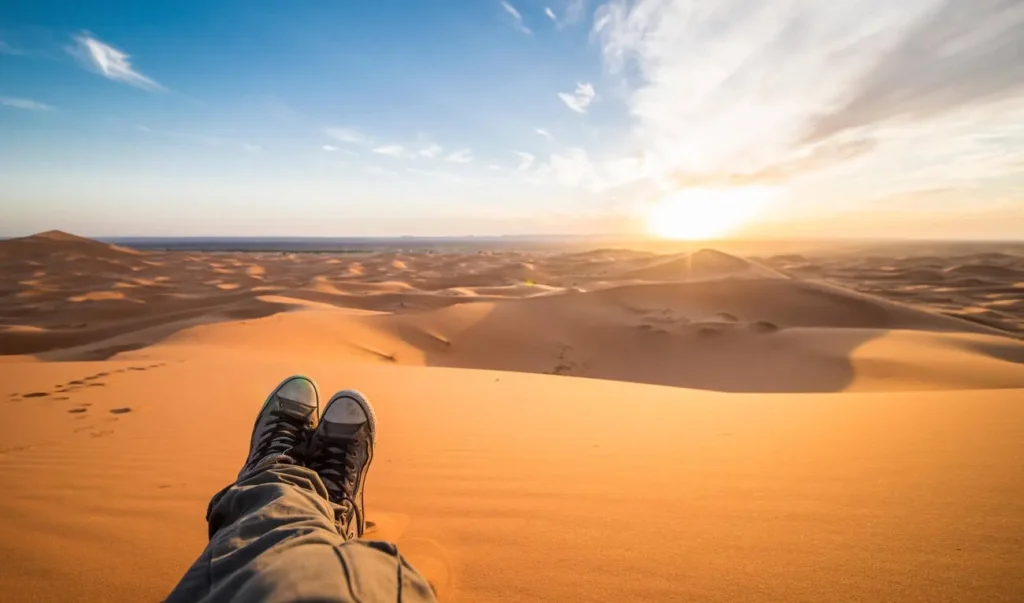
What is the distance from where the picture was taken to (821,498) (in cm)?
212

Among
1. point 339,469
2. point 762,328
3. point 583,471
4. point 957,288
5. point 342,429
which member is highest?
point 342,429

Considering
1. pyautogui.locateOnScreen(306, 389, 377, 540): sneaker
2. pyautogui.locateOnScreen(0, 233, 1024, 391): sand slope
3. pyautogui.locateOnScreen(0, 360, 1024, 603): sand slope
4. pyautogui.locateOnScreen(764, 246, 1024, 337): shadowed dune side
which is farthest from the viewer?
pyautogui.locateOnScreen(764, 246, 1024, 337): shadowed dune side

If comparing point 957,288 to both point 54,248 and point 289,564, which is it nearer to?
point 289,564

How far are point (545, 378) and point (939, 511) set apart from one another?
12.6 feet

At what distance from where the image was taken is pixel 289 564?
3.56ft

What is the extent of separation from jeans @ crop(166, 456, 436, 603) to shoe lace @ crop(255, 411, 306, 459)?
824 mm

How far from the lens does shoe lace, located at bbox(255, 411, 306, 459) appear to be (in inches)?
88.7

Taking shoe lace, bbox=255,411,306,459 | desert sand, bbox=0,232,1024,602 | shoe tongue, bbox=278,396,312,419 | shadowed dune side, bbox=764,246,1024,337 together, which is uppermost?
shoe tongue, bbox=278,396,312,419

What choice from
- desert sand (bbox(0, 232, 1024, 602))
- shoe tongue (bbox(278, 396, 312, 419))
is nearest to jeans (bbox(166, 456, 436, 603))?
desert sand (bbox(0, 232, 1024, 602))

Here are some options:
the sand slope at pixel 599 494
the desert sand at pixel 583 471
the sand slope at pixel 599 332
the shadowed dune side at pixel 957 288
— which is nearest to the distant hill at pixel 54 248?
the sand slope at pixel 599 332

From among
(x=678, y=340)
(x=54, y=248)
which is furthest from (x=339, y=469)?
(x=54, y=248)

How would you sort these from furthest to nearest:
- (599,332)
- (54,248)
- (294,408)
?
(54,248)
(599,332)
(294,408)

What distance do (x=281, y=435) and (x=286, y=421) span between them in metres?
0.13

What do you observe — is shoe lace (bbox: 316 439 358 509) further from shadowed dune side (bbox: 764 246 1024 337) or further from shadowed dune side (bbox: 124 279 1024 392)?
shadowed dune side (bbox: 764 246 1024 337)
